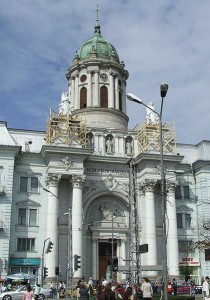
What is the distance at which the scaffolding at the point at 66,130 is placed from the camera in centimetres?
5475

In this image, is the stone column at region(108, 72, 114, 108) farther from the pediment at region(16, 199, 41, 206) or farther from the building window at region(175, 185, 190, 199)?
the pediment at region(16, 199, 41, 206)

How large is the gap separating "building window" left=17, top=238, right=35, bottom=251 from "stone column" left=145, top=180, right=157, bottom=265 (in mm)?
13733

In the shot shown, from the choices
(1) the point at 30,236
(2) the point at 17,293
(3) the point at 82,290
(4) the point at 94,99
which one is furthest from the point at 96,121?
(3) the point at 82,290

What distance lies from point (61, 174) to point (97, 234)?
28.9 ft

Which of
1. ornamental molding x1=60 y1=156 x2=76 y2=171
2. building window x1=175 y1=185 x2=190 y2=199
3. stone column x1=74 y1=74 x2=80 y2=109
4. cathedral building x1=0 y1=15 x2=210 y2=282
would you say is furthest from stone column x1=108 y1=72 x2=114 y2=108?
building window x1=175 y1=185 x2=190 y2=199

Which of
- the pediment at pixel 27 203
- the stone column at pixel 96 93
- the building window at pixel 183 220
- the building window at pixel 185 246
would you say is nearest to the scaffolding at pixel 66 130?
the stone column at pixel 96 93

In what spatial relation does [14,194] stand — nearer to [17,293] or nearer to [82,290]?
[17,293]

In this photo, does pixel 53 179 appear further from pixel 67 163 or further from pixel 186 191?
pixel 186 191

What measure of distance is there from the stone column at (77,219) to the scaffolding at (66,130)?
17.1ft

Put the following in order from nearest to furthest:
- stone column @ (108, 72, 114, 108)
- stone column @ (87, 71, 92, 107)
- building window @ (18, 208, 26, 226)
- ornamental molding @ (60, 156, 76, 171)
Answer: building window @ (18, 208, 26, 226)
ornamental molding @ (60, 156, 76, 171)
stone column @ (87, 71, 92, 107)
stone column @ (108, 72, 114, 108)

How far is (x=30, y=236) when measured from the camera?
52125 millimetres

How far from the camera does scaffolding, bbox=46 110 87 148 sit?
54750 mm

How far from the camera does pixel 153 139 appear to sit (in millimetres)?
57156

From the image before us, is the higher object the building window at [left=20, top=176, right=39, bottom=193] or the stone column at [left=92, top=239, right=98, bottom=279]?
the building window at [left=20, top=176, right=39, bottom=193]
